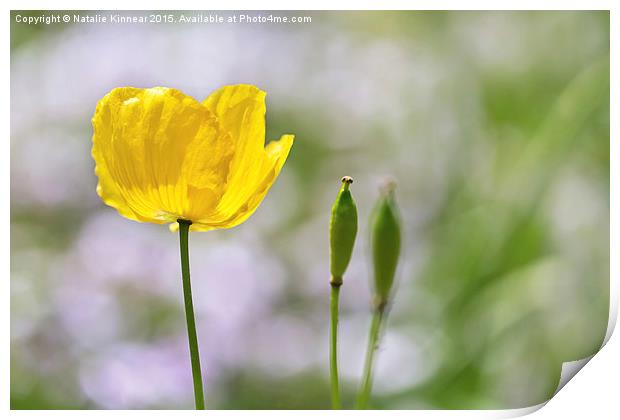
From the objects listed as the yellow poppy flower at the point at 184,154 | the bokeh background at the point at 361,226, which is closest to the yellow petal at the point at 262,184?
the yellow poppy flower at the point at 184,154

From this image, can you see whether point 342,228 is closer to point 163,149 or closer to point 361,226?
point 163,149

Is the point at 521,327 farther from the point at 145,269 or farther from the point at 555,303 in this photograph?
the point at 145,269

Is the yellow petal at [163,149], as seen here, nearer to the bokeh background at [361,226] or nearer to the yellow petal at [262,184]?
the yellow petal at [262,184]

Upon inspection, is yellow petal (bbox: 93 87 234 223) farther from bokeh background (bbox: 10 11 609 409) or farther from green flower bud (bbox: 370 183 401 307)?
bokeh background (bbox: 10 11 609 409)

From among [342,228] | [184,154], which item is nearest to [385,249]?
[342,228]

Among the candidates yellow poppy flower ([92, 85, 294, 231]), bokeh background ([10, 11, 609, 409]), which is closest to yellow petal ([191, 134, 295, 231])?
yellow poppy flower ([92, 85, 294, 231])

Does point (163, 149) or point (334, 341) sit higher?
point (163, 149)
